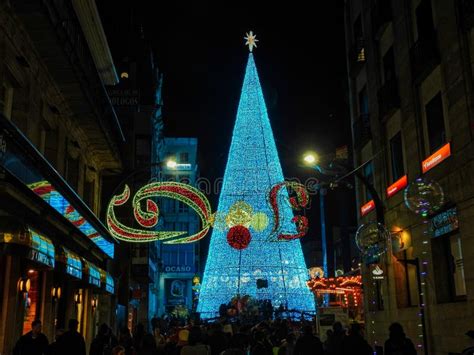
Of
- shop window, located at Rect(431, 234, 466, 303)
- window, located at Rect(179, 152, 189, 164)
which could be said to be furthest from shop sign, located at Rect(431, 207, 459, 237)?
window, located at Rect(179, 152, 189, 164)

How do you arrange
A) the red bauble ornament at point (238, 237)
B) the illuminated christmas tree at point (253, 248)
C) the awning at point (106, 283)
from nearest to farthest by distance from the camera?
the awning at point (106, 283)
the red bauble ornament at point (238, 237)
the illuminated christmas tree at point (253, 248)

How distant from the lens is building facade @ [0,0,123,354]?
12.2 meters

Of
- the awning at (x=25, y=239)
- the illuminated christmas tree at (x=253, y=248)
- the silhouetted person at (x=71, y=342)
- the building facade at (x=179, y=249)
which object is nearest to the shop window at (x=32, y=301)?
the awning at (x=25, y=239)

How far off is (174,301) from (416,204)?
6792 centimetres

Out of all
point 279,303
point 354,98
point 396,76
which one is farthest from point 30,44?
point 279,303

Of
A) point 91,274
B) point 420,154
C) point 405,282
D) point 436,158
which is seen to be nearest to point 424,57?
point 420,154

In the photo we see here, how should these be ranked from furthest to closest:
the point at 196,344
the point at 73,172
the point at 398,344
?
the point at 73,172 → the point at 196,344 → the point at 398,344

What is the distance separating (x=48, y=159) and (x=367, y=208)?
41.1 feet

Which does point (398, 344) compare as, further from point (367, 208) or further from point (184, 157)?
point (184, 157)

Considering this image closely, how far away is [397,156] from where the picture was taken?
19.8 m

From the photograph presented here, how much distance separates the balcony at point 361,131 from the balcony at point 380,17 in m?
3.64

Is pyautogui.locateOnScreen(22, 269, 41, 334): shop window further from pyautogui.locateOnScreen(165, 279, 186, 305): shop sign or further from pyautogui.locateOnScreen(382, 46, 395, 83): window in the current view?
pyautogui.locateOnScreen(165, 279, 186, 305): shop sign

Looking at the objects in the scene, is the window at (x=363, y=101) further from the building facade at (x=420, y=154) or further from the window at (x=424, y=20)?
the window at (x=424, y=20)

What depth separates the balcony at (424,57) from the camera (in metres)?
15.3
